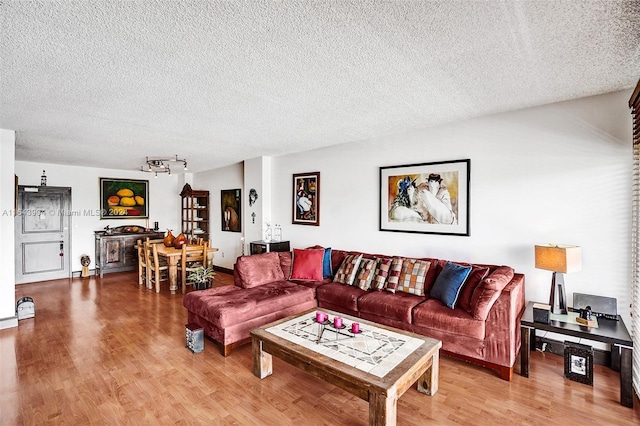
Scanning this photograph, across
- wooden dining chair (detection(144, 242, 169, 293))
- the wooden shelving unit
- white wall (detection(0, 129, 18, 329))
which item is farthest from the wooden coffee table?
the wooden shelving unit

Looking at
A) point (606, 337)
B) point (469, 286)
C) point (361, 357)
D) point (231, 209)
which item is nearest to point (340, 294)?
point (469, 286)

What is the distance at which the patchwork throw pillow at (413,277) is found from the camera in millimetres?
3465

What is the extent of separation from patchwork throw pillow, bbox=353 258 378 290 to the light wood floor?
45.3 inches

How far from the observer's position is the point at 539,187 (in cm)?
324

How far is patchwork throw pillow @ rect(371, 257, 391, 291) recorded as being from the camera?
3.70 metres

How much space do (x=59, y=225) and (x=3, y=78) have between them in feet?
17.6

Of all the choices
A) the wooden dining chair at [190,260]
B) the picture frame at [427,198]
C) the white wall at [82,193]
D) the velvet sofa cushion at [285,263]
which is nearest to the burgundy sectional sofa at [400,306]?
the velvet sofa cushion at [285,263]

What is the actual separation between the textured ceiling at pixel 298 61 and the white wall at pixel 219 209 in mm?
3019

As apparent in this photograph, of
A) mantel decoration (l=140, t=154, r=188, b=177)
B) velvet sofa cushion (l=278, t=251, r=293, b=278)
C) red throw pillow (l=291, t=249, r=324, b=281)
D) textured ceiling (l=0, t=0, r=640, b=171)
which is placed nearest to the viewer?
textured ceiling (l=0, t=0, r=640, b=171)

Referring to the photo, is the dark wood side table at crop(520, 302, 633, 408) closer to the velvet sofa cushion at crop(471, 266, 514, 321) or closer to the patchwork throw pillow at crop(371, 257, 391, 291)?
the velvet sofa cushion at crop(471, 266, 514, 321)

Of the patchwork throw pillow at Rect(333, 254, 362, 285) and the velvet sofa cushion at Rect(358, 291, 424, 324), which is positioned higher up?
the patchwork throw pillow at Rect(333, 254, 362, 285)

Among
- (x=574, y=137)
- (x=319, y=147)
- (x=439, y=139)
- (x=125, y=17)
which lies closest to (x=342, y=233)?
(x=319, y=147)

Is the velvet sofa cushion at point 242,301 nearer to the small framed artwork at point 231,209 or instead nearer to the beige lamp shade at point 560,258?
the beige lamp shade at point 560,258

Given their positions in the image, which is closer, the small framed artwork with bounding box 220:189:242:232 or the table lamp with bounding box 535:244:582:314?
the table lamp with bounding box 535:244:582:314
